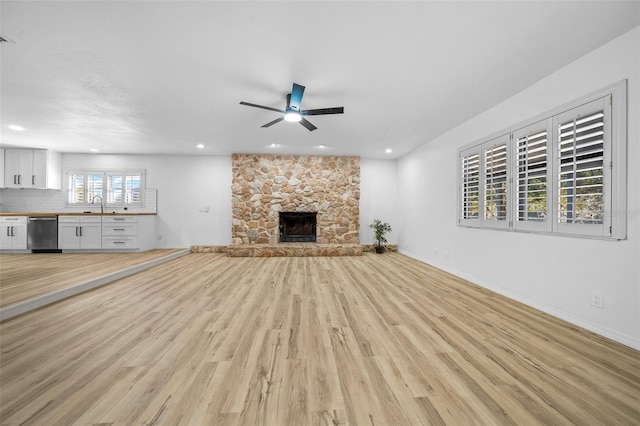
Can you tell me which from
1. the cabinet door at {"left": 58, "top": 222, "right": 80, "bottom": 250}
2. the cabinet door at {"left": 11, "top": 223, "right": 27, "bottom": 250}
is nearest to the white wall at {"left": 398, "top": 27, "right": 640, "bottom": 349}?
the cabinet door at {"left": 58, "top": 222, "right": 80, "bottom": 250}

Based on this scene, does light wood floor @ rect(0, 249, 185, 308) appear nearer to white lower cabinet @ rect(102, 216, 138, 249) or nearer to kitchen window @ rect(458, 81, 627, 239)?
white lower cabinet @ rect(102, 216, 138, 249)

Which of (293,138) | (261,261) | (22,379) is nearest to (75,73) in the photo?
(22,379)

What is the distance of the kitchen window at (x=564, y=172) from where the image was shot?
2156mm

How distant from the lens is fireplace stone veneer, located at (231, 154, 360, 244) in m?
6.81

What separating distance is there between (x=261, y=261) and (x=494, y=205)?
14.4 ft

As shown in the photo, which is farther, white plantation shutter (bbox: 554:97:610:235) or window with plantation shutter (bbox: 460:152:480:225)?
window with plantation shutter (bbox: 460:152:480:225)

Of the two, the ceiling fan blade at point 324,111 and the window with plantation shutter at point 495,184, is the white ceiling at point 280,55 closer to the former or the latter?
the ceiling fan blade at point 324,111

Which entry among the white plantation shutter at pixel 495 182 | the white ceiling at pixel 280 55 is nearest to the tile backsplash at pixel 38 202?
the white ceiling at pixel 280 55

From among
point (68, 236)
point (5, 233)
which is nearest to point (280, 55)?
point (68, 236)

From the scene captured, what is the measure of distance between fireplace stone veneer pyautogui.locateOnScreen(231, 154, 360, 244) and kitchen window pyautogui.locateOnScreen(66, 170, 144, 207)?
2623 millimetres

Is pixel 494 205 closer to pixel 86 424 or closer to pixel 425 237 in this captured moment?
pixel 425 237

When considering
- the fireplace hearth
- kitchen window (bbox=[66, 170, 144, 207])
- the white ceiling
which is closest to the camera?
the white ceiling

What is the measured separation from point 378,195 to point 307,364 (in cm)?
599

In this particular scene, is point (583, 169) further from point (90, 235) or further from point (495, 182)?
point (90, 235)
